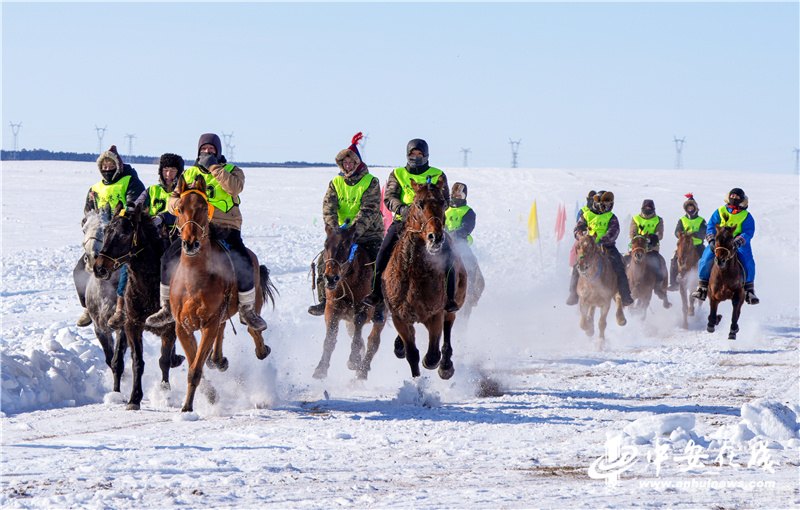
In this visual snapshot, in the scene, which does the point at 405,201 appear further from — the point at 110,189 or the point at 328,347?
the point at 110,189

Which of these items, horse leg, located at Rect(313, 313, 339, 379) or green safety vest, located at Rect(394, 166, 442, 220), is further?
horse leg, located at Rect(313, 313, 339, 379)

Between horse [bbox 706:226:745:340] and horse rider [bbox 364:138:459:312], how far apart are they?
7.73 metres

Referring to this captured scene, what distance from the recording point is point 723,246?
1980 centimetres

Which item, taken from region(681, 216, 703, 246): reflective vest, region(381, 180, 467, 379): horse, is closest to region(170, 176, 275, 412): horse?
region(381, 180, 467, 379): horse

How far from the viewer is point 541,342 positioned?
67.9ft

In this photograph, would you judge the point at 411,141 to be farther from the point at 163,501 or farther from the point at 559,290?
the point at 559,290

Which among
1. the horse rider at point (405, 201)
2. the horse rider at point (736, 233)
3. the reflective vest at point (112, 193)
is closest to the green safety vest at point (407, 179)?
the horse rider at point (405, 201)

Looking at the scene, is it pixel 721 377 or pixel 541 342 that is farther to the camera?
pixel 541 342

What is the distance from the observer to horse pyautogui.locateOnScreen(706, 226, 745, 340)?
780 inches

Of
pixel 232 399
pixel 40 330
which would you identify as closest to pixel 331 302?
Result: pixel 232 399

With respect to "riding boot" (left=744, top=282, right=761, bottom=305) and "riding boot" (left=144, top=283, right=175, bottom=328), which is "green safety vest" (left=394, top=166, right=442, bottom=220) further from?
"riding boot" (left=744, top=282, right=761, bottom=305)

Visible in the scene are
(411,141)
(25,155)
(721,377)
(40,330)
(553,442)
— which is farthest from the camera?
(25,155)

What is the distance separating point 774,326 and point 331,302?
12.1 metres

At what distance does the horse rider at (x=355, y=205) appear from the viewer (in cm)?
1465
